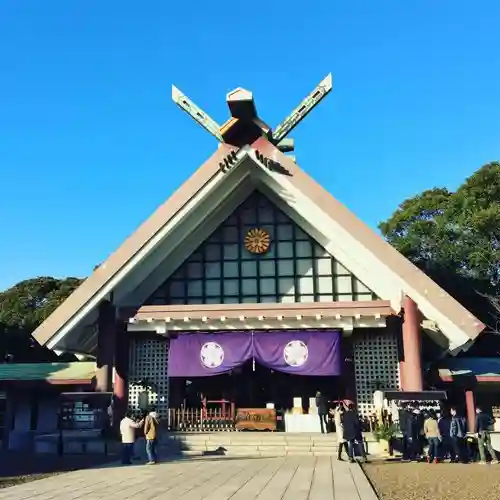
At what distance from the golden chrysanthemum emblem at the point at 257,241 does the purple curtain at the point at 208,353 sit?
9.24 ft

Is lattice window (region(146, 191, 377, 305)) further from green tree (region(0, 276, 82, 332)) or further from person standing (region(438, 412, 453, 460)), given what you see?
green tree (region(0, 276, 82, 332))

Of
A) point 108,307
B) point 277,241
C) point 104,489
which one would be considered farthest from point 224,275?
point 104,489

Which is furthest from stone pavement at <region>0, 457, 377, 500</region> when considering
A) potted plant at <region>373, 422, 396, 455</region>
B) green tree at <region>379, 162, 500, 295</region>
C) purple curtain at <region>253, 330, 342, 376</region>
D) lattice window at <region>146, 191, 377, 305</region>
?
green tree at <region>379, 162, 500, 295</region>

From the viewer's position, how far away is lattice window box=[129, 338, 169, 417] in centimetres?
1782

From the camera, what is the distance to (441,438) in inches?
523

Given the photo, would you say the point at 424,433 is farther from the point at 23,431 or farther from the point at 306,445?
the point at 23,431

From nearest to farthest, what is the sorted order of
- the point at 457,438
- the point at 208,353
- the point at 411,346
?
the point at 457,438 → the point at 411,346 → the point at 208,353

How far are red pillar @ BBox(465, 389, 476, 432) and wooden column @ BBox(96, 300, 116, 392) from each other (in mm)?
10749

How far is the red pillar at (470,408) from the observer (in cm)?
1766

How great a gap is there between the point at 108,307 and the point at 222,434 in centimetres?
510

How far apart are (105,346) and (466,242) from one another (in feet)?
61.9

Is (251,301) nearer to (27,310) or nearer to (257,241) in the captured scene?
(257,241)

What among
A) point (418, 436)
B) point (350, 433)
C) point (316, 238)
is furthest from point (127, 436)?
point (316, 238)

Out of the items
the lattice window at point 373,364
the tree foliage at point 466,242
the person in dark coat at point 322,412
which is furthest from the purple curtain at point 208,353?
the tree foliage at point 466,242
